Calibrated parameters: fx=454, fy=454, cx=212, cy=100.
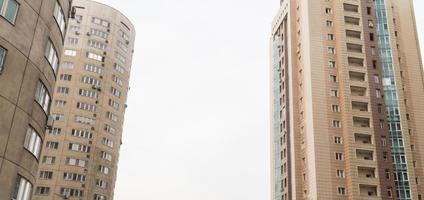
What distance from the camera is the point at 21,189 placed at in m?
26.2

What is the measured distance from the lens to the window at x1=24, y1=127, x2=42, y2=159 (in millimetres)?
26712

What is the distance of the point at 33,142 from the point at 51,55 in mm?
5972

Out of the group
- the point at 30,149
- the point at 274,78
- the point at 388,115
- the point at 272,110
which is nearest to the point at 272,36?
the point at 274,78

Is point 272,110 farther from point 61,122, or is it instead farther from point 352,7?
point 61,122

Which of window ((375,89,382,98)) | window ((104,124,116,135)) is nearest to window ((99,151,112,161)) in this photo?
window ((104,124,116,135))

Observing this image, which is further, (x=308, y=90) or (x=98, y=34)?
(x=98, y=34)

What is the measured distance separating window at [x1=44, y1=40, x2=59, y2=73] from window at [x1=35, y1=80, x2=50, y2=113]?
6.12 feet

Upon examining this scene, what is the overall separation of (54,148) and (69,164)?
373 cm

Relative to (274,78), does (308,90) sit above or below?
below

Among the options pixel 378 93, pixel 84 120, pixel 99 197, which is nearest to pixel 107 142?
pixel 84 120

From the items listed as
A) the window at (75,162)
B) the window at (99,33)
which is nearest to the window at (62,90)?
the window at (75,162)

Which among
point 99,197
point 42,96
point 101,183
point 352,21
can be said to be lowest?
point 42,96

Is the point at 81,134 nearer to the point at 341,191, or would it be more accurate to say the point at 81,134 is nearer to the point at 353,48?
the point at 341,191

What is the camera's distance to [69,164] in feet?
253
